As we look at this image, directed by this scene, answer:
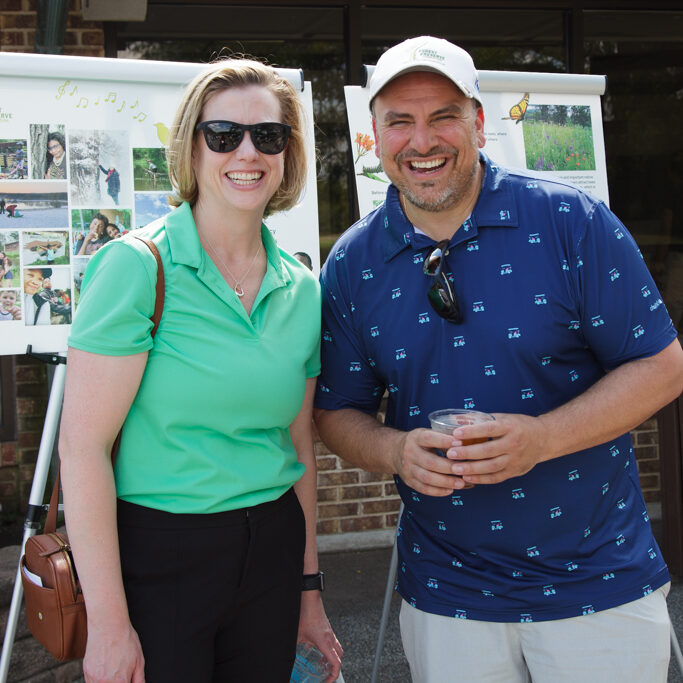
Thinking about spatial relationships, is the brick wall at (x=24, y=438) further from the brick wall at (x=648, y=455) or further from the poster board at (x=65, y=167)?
the brick wall at (x=648, y=455)

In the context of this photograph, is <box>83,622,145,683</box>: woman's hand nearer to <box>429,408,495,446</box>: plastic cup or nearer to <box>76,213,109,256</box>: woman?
Result: <box>429,408,495,446</box>: plastic cup

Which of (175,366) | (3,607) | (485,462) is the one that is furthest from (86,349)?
(3,607)

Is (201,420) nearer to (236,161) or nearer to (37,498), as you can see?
(236,161)

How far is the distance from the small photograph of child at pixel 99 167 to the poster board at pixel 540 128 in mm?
1057

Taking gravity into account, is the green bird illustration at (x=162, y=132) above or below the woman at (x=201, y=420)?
above

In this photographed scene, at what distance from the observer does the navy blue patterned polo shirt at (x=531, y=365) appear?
1.96 m

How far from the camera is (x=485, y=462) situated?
178 cm

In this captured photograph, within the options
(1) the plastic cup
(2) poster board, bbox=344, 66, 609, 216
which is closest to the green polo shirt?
(1) the plastic cup

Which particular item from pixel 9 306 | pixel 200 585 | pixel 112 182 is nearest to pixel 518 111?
pixel 112 182

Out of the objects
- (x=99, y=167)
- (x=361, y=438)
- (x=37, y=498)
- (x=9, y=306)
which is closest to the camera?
(x=361, y=438)

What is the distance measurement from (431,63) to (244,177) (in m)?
0.54

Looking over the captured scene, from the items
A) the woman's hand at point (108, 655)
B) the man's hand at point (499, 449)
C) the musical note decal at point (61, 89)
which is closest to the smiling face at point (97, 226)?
the musical note decal at point (61, 89)

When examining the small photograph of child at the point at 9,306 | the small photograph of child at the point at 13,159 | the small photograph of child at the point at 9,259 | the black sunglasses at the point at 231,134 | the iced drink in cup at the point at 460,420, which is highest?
the small photograph of child at the point at 13,159

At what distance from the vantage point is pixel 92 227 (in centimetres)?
312
